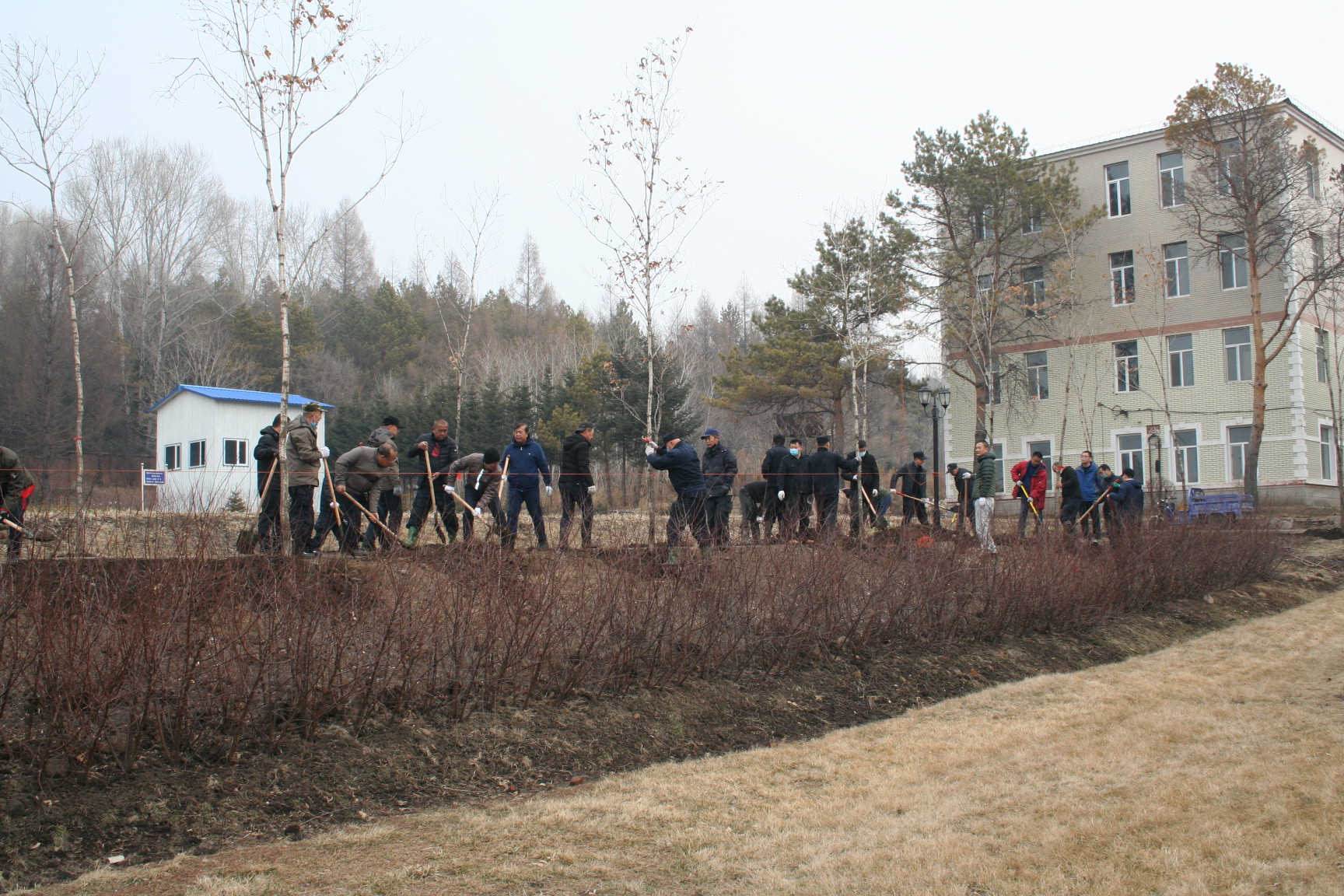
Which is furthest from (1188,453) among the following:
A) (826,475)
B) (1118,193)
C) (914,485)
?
(826,475)

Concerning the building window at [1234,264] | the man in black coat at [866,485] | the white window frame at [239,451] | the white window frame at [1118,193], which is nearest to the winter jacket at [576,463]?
the man in black coat at [866,485]

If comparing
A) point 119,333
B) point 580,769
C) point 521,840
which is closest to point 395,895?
point 521,840

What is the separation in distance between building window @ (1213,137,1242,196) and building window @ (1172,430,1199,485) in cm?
758

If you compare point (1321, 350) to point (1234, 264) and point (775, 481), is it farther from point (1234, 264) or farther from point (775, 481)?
point (775, 481)

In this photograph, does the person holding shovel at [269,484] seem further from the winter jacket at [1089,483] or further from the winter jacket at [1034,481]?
the winter jacket at [1089,483]

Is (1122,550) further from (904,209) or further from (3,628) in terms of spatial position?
(904,209)

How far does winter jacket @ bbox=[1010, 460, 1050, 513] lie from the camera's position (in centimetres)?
1590

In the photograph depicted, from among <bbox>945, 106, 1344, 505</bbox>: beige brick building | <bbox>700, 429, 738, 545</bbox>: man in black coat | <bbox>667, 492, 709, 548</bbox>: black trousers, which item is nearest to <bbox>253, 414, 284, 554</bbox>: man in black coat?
<bbox>667, 492, 709, 548</bbox>: black trousers

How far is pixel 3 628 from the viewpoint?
16.4ft

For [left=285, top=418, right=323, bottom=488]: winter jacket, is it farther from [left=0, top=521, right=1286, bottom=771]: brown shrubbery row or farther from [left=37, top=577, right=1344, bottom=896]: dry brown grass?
[left=37, top=577, right=1344, bottom=896]: dry brown grass

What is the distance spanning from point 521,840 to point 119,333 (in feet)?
179

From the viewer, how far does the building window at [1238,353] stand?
33312 mm

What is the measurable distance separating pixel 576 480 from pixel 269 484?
11.1ft

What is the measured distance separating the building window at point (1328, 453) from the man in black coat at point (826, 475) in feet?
78.8
